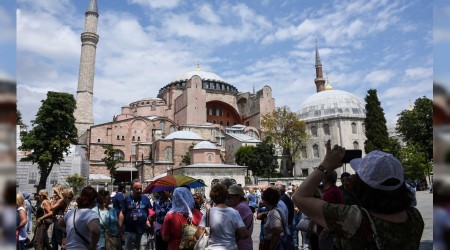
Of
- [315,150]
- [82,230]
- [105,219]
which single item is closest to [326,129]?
[315,150]

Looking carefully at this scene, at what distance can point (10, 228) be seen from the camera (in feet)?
3.82

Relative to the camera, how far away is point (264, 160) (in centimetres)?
4206

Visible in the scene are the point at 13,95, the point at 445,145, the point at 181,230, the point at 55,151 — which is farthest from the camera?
the point at 55,151

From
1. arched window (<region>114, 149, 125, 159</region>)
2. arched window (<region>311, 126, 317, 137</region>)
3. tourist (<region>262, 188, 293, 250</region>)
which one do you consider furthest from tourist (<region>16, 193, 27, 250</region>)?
arched window (<region>311, 126, 317, 137</region>)

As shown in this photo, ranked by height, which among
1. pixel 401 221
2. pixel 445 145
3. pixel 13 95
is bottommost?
pixel 401 221

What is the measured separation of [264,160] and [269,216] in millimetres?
38168

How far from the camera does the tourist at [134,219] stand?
5.94 metres

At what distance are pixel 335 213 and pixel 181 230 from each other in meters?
2.63

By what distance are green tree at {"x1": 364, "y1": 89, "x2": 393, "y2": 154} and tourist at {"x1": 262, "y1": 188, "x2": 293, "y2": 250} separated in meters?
34.0

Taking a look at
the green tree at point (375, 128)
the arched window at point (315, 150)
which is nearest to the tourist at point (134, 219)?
the green tree at point (375, 128)

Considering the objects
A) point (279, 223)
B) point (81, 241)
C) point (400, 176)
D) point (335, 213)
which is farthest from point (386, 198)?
point (81, 241)

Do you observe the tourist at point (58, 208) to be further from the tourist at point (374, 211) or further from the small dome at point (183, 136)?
the small dome at point (183, 136)

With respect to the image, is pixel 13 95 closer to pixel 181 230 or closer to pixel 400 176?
A: pixel 400 176

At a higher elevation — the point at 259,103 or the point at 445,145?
the point at 259,103
